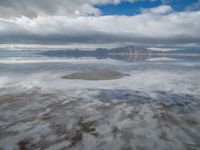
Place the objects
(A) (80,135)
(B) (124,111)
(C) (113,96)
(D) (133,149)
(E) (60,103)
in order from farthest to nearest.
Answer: (C) (113,96) < (E) (60,103) < (B) (124,111) < (A) (80,135) < (D) (133,149)

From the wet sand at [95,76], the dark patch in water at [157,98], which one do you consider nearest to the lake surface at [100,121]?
the dark patch in water at [157,98]

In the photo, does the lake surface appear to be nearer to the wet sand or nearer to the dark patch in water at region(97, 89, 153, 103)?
the dark patch in water at region(97, 89, 153, 103)

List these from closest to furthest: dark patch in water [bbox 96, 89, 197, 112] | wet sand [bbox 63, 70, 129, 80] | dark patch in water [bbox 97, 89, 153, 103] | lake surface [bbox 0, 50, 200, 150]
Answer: lake surface [bbox 0, 50, 200, 150] → dark patch in water [bbox 96, 89, 197, 112] → dark patch in water [bbox 97, 89, 153, 103] → wet sand [bbox 63, 70, 129, 80]

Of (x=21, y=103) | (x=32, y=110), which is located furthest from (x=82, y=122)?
(x=21, y=103)

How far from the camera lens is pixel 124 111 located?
10523 millimetres

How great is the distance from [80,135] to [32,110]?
15.1ft

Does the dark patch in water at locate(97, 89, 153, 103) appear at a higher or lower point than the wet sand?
higher

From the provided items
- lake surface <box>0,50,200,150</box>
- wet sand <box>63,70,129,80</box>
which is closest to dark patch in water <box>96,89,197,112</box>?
lake surface <box>0,50,200,150</box>

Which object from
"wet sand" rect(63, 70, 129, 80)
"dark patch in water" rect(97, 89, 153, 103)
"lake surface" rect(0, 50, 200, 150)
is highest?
"lake surface" rect(0, 50, 200, 150)

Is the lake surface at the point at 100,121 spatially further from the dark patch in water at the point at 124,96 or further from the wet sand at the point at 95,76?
the wet sand at the point at 95,76

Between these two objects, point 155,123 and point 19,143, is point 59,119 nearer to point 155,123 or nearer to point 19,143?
point 19,143

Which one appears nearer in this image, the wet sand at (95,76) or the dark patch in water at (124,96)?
the dark patch in water at (124,96)

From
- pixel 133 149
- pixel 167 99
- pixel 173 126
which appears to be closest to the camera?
pixel 133 149

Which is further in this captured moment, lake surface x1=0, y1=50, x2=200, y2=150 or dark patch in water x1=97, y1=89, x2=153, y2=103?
dark patch in water x1=97, y1=89, x2=153, y2=103
